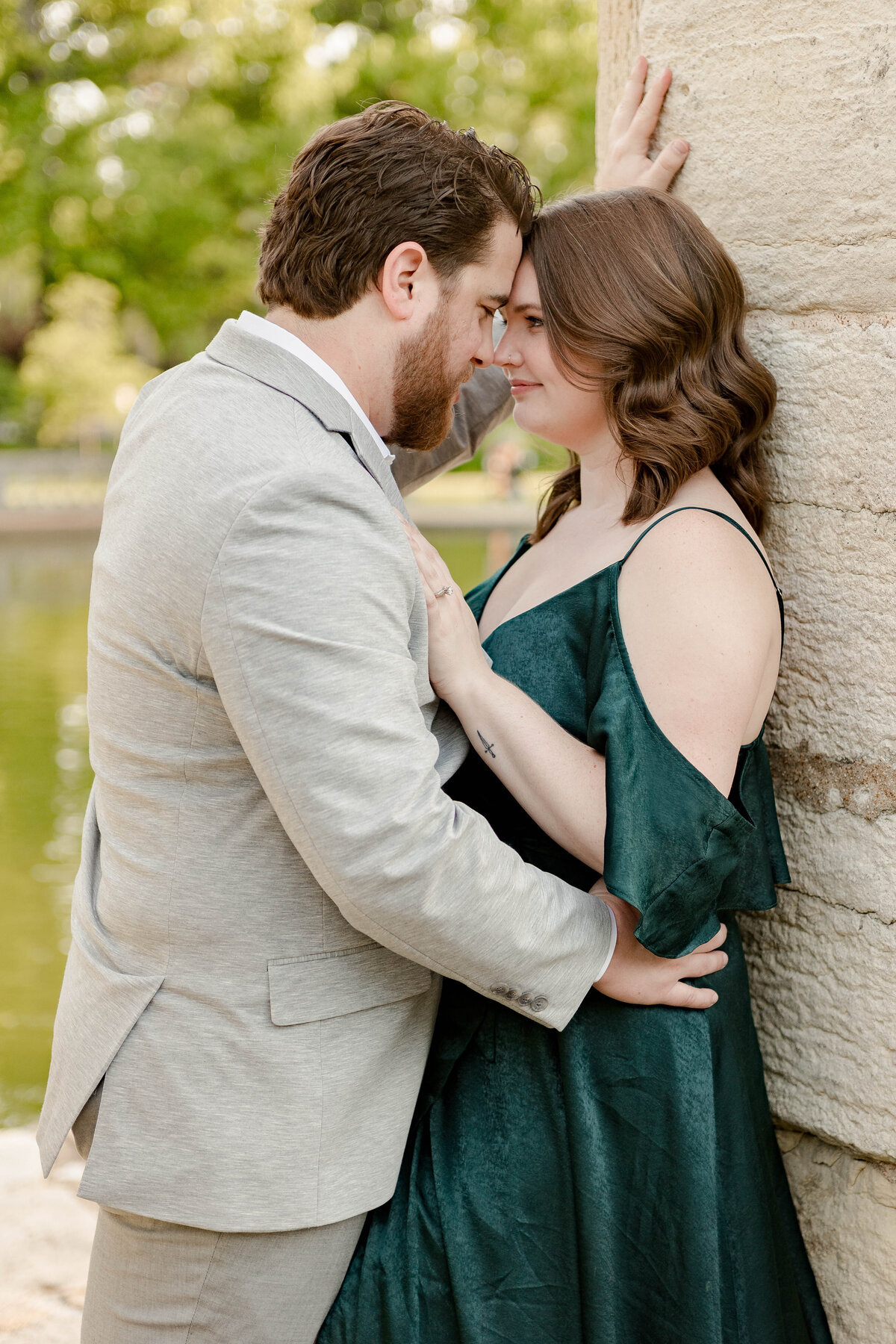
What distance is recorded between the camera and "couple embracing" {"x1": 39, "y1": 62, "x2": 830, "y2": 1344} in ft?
4.79

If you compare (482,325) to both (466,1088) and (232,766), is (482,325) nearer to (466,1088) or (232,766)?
(232,766)

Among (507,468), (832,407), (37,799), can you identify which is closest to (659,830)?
(832,407)

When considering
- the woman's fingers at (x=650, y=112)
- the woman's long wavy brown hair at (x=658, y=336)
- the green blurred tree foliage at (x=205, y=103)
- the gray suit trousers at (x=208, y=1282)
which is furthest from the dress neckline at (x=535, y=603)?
the green blurred tree foliage at (x=205, y=103)

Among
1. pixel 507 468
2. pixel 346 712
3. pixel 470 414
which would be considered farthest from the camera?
pixel 507 468

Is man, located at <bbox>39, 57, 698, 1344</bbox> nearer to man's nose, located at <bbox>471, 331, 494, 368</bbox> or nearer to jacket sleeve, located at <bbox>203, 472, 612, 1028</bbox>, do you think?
jacket sleeve, located at <bbox>203, 472, 612, 1028</bbox>

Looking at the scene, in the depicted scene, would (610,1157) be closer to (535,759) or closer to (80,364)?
(535,759)

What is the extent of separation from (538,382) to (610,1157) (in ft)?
3.95

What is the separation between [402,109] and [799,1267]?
6.19 feet

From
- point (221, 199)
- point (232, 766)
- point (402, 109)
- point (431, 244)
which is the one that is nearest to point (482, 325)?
point (431, 244)

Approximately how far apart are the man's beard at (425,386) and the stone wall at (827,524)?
1.69 ft

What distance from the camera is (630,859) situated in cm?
164

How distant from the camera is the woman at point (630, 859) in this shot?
1.68m

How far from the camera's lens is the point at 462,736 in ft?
5.95

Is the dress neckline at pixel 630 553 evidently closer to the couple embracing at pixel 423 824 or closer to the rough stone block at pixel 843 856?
the couple embracing at pixel 423 824
